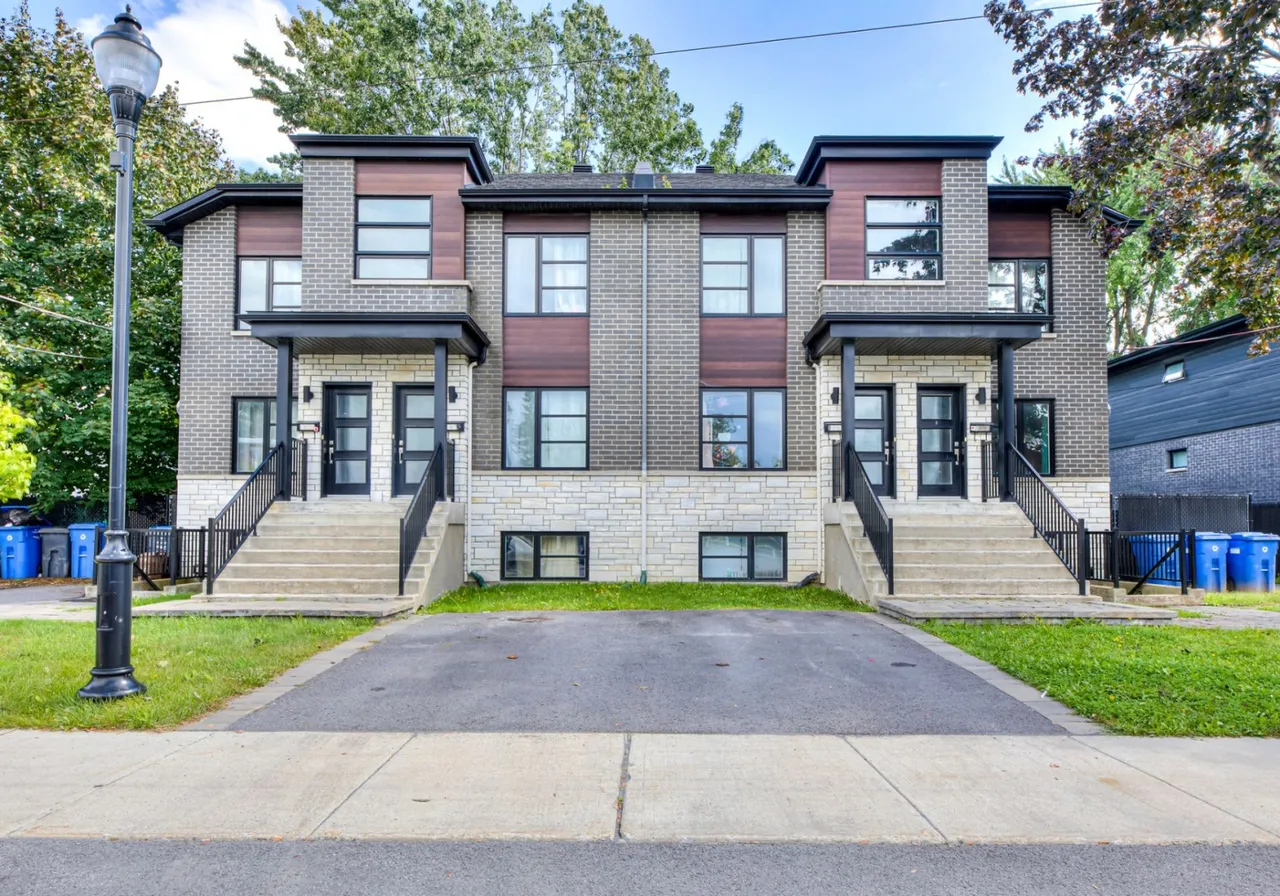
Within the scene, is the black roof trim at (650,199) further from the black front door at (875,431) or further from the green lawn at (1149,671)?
the green lawn at (1149,671)

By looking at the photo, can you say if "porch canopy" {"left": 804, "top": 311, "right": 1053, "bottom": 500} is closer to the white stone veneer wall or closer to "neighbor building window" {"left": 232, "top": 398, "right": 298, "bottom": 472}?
the white stone veneer wall

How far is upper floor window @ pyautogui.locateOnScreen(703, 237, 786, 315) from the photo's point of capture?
14.3m

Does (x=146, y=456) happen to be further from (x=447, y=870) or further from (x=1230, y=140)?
(x=1230, y=140)

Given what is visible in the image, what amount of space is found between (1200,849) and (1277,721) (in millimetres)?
2636

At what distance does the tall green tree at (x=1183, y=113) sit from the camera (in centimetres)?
892

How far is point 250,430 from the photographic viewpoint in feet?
47.9

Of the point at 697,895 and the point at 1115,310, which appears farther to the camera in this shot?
the point at 1115,310

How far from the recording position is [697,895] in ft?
10.0

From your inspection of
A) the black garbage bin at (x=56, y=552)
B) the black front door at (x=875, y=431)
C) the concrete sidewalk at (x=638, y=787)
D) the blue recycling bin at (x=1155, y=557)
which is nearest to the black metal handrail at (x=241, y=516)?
the concrete sidewalk at (x=638, y=787)

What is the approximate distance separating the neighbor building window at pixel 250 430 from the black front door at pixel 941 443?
1175cm

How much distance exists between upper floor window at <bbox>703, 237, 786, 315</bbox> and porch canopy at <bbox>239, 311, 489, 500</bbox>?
4346 millimetres

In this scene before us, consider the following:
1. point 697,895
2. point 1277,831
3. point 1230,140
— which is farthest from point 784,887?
point 1230,140

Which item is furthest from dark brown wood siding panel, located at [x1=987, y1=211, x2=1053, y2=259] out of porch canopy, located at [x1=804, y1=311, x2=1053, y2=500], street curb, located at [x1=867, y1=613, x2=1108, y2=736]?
street curb, located at [x1=867, y1=613, x2=1108, y2=736]

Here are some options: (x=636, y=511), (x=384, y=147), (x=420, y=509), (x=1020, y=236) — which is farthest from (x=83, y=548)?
(x=1020, y=236)
